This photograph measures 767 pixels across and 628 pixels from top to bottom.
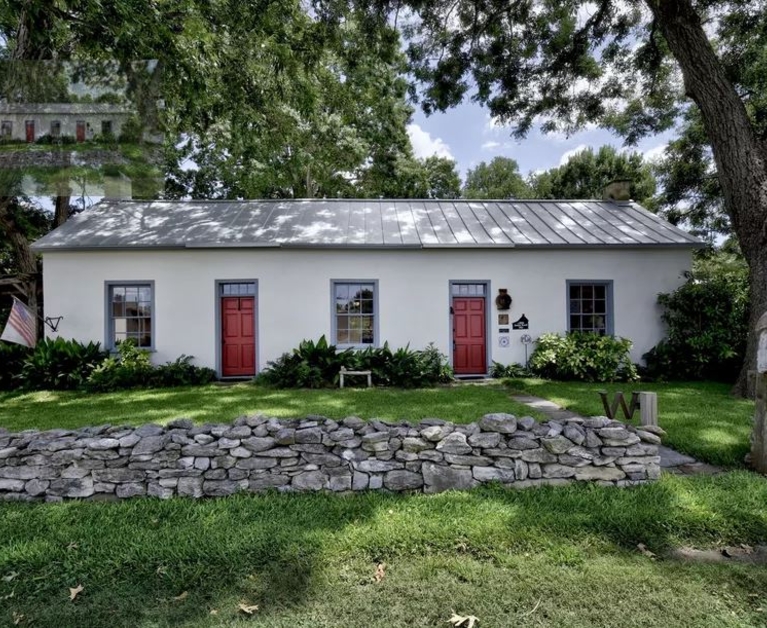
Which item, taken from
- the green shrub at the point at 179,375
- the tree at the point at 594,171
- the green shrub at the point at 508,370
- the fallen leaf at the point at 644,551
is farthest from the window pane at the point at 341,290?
the tree at the point at 594,171

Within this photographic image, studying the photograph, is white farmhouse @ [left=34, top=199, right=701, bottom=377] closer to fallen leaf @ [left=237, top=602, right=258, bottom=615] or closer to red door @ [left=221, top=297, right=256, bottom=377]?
red door @ [left=221, top=297, right=256, bottom=377]

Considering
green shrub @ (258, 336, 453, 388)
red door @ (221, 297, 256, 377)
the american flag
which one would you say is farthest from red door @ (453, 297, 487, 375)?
the american flag

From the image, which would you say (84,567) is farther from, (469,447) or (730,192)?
(730,192)

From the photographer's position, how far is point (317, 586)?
96.4 inches

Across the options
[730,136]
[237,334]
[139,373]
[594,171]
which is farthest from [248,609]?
[594,171]

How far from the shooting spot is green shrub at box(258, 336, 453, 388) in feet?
27.1

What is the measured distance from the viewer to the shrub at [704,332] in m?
8.57

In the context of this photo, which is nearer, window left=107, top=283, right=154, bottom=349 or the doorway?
window left=107, top=283, right=154, bottom=349

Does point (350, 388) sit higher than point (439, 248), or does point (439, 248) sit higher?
point (439, 248)

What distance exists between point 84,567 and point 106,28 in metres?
5.84

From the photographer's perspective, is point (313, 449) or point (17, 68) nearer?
point (313, 449)

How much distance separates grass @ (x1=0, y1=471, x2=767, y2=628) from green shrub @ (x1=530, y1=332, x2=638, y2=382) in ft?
16.9

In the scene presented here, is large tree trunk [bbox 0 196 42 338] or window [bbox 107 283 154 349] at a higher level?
large tree trunk [bbox 0 196 42 338]

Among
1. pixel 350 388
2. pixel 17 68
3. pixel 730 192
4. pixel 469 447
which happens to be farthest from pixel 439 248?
pixel 17 68
